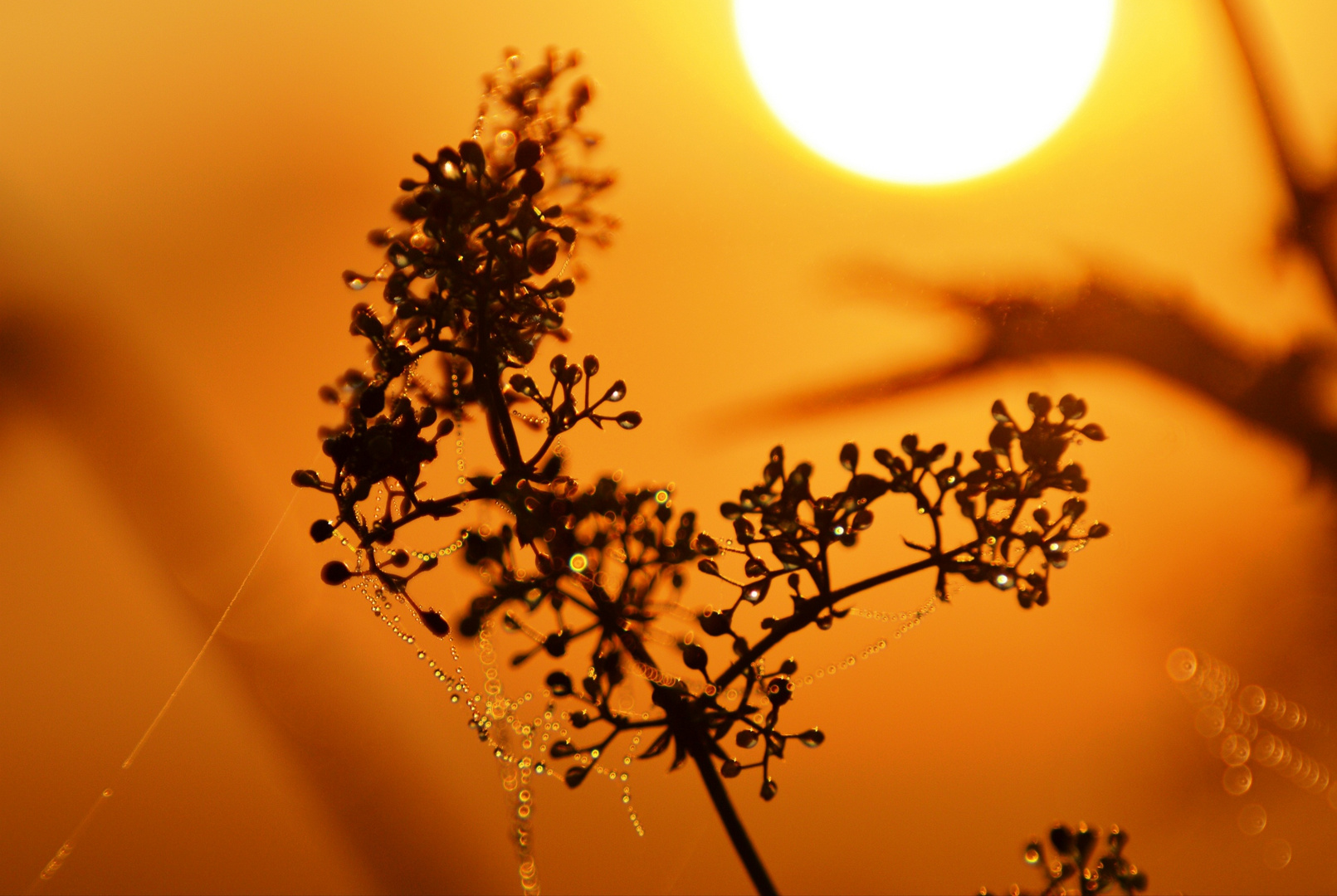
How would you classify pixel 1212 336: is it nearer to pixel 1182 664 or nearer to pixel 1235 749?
pixel 1182 664

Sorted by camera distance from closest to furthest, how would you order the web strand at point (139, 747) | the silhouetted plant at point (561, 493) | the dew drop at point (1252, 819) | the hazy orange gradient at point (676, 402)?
the silhouetted plant at point (561, 493)
the web strand at point (139, 747)
the hazy orange gradient at point (676, 402)
the dew drop at point (1252, 819)

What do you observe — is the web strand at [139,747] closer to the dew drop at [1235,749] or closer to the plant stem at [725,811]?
the plant stem at [725,811]

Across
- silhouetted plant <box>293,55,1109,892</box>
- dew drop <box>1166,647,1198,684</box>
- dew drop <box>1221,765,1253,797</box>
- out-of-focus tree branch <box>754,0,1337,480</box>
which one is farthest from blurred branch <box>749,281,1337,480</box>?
silhouetted plant <box>293,55,1109,892</box>

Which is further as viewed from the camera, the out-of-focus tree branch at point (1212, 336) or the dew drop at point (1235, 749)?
the dew drop at point (1235, 749)

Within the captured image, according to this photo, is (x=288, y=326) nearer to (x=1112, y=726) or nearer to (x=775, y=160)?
(x=775, y=160)

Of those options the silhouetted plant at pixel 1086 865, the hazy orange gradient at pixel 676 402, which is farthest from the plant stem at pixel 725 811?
the hazy orange gradient at pixel 676 402

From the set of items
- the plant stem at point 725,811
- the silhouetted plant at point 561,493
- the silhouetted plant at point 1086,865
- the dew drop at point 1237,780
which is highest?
the silhouetted plant at point 561,493

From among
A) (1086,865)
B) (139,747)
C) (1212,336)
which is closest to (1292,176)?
(1212,336)

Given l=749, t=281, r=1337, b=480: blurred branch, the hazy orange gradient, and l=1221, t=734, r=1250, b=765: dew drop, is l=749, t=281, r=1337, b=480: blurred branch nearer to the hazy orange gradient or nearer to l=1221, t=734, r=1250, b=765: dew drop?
the hazy orange gradient

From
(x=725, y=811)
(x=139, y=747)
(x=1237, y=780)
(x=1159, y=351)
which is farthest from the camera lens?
(x=1237, y=780)
